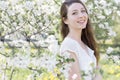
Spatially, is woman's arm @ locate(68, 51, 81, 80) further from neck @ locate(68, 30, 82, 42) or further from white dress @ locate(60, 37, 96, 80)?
neck @ locate(68, 30, 82, 42)

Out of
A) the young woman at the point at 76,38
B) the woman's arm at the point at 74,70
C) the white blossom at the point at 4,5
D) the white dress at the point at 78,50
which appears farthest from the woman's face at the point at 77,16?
the white blossom at the point at 4,5

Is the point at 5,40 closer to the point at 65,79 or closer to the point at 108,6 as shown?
the point at 65,79

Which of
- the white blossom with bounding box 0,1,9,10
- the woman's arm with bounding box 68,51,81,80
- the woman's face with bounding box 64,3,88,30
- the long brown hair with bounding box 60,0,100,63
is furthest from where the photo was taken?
the white blossom with bounding box 0,1,9,10

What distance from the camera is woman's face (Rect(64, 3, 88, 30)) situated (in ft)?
11.9

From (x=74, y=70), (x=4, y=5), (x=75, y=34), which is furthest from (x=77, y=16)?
(x=4, y=5)

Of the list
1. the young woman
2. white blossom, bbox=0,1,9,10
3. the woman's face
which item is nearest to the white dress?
the young woman

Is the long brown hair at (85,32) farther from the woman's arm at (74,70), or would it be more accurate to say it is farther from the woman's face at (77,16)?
the woman's arm at (74,70)

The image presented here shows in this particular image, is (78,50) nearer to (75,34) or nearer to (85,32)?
(75,34)

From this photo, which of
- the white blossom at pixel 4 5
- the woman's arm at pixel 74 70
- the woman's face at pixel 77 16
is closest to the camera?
the woman's arm at pixel 74 70

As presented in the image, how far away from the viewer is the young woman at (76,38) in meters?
3.47

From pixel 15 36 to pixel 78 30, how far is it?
0.60 m

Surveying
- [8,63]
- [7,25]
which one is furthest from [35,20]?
[8,63]

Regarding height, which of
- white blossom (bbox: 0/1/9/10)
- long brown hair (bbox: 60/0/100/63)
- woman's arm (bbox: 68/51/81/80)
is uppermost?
white blossom (bbox: 0/1/9/10)

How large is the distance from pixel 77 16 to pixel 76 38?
0.19 meters
